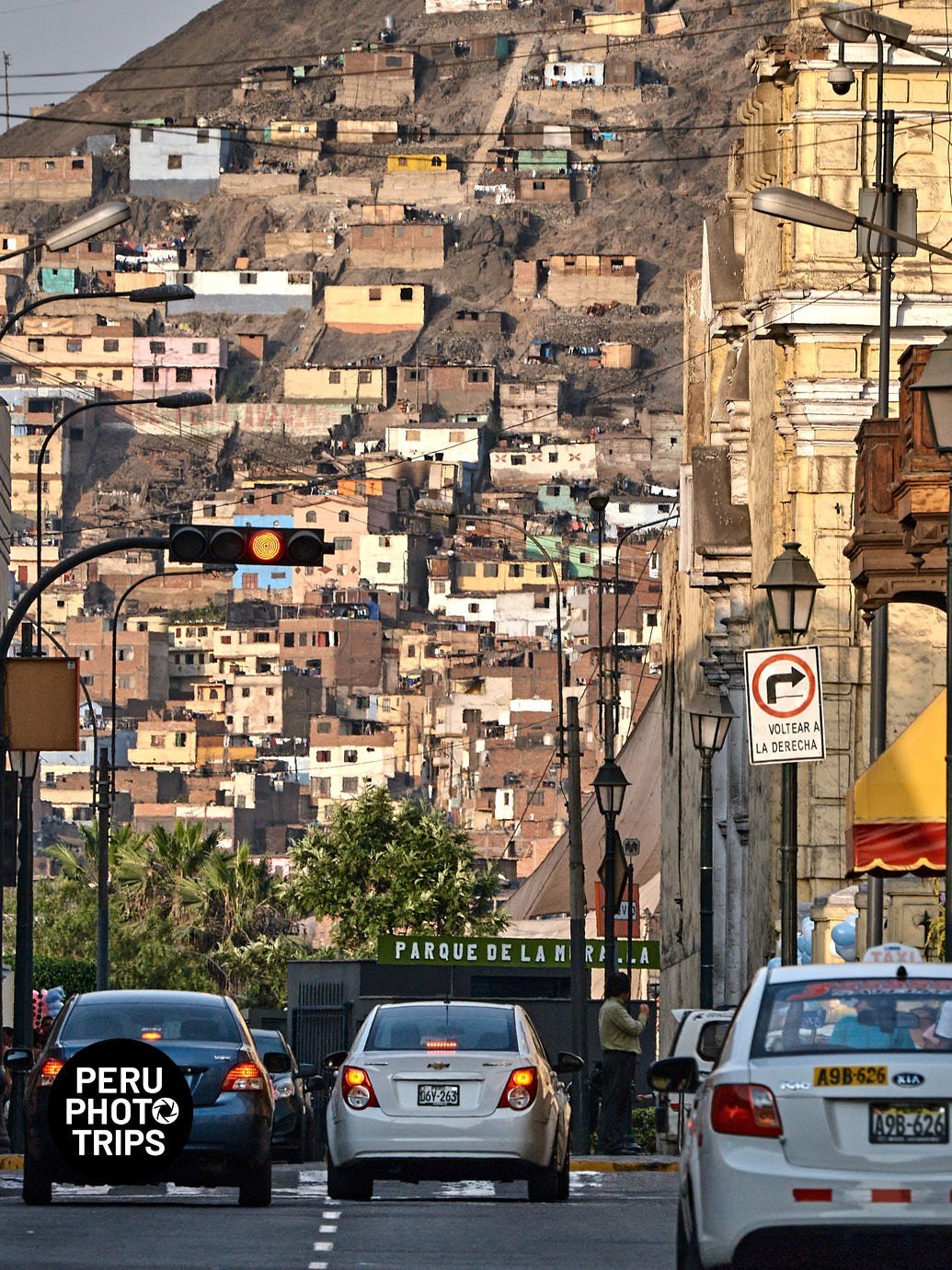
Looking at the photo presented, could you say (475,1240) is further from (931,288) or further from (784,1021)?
(931,288)

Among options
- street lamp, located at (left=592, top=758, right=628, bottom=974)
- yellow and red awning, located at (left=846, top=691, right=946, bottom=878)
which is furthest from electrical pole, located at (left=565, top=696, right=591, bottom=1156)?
yellow and red awning, located at (left=846, top=691, right=946, bottom=878)

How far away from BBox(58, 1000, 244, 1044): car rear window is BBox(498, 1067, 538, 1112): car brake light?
6.08 feet

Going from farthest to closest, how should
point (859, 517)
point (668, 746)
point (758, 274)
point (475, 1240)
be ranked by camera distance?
1. point (668, 746)
2. point (758, 274)
3. point (859, 517)
4. point (475, 1240)

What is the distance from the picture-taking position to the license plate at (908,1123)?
40.0ft

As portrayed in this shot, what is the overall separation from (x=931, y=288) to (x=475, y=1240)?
20656 mm

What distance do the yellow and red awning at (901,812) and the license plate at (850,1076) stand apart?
1384 cm

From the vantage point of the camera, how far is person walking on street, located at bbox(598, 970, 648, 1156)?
30.8m

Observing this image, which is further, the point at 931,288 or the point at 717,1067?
the point at 931,288

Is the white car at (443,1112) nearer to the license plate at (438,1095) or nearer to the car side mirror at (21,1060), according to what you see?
the license plate at (438,1095)

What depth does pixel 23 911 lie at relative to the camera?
1496 inches

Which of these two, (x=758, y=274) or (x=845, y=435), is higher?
(x=758, y=274)

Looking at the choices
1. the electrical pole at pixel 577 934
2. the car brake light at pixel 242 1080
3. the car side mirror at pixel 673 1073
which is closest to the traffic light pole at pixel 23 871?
the electrical pole at pixel 577 934

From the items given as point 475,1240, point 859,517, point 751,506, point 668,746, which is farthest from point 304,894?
point 475,1240

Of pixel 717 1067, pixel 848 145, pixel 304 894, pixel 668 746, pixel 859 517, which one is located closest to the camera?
pixel 717 1067
